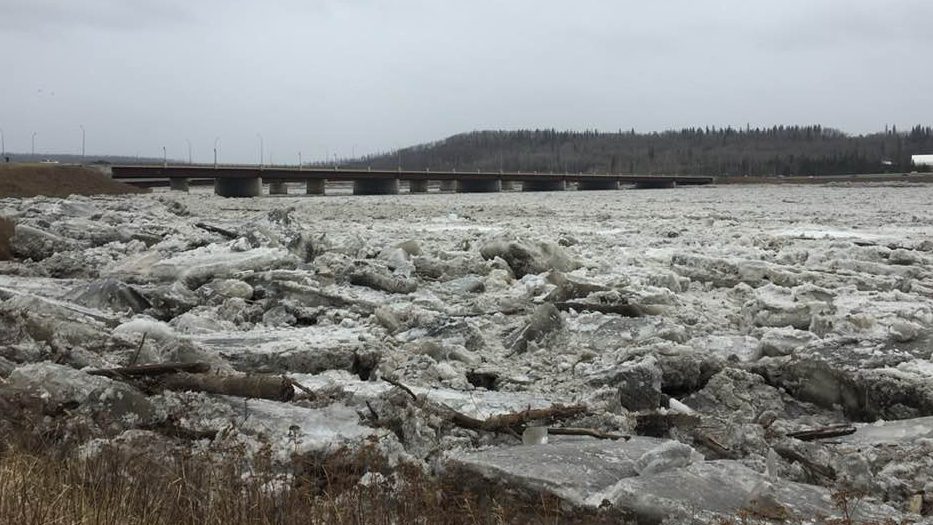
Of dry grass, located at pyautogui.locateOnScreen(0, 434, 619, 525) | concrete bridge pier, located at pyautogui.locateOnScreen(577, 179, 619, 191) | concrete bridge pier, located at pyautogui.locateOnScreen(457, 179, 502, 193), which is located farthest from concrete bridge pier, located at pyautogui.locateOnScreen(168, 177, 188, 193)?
dry grass, located at pyautogui.locateOnScreen(0, 434, 619, 525)

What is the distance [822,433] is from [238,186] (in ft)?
206

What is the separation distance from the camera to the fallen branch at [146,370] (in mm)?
4848

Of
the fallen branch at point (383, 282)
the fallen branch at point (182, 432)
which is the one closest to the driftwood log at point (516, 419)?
the fallen branch at point (182, 432)

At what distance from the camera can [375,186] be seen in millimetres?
74125

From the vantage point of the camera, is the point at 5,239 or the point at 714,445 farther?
the point at 5,239

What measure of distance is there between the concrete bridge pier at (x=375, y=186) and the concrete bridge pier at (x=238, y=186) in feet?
38.1

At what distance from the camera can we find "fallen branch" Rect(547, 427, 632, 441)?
168 inches

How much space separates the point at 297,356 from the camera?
596cm

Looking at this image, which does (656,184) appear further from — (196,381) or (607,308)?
(196,381)

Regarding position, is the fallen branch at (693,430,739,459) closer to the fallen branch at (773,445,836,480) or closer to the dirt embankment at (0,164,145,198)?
the fallen branch at (773,445,836,480)

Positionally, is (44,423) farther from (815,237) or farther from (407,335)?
(815,237)

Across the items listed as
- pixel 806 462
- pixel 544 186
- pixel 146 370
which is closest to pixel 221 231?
pixel 146 370

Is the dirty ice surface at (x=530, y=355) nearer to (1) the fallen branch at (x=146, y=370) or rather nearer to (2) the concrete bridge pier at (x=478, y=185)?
(1) the fallen branch at (x=146, y=370)

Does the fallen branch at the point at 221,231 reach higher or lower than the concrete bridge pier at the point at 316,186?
lower
